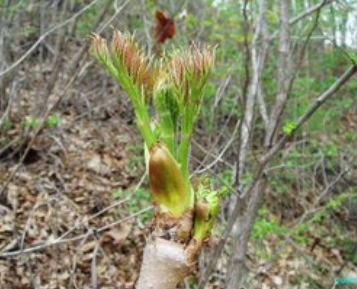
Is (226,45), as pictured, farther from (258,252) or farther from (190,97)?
(190,97)

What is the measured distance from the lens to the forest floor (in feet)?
11.4

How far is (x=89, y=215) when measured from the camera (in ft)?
13.9

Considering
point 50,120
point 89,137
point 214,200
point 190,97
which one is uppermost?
point 190,97

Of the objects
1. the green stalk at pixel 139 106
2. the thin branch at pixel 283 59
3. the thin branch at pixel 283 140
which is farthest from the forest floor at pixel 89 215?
the green stalk at pixel 139 106

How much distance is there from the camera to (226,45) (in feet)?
20.5

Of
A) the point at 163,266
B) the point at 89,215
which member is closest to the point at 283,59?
the point at 163,266

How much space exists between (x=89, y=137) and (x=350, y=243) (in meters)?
2.67

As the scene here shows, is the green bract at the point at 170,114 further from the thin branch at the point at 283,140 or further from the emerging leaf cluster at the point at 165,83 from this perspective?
the thin branch at the point at 283,140

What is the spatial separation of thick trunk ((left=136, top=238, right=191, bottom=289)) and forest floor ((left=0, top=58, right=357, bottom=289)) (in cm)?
191

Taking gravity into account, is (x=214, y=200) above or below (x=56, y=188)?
above

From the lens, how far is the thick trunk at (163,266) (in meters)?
0.89

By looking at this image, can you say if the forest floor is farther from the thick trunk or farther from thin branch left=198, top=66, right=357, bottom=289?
the thick trunk

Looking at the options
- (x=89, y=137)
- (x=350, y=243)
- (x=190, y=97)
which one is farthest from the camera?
(x=89, y=137)

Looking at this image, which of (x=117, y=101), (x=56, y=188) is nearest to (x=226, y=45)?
(x=117, y=101)
